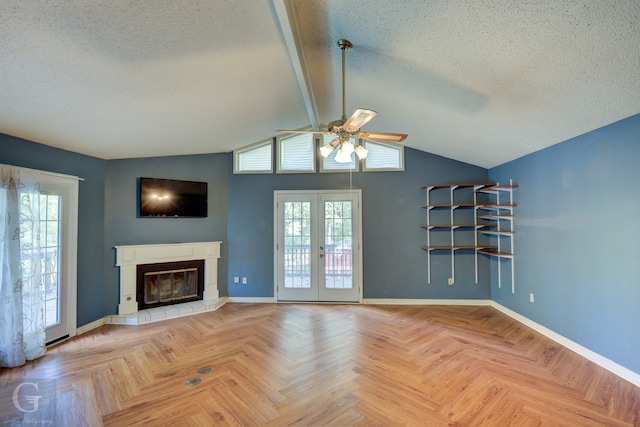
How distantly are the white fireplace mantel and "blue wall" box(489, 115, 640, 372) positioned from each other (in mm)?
5097

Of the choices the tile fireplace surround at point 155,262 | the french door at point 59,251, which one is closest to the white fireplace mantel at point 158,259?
the tile fireplace surround at point 155,262

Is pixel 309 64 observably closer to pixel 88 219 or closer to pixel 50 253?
pixel 88 219

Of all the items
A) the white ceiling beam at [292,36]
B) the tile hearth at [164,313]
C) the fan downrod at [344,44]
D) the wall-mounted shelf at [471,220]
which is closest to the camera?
the white ceiling beam at [292,36]

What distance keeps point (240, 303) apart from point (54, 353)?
2471 millimetres

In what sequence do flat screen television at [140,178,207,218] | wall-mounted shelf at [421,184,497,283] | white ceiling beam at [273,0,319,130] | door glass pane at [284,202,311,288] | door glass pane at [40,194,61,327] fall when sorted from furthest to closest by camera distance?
door glass pane at [284,202,311,288]
wall-mounted shelf at [421,184,497,283]
flat screen television at [140,178,207,218]
door glass pane at [40,194,61,327]
white ceiling beam at [273,0,319,130]

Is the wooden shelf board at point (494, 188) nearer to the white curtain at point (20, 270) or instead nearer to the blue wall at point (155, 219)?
the blue wall at point (155, 219)

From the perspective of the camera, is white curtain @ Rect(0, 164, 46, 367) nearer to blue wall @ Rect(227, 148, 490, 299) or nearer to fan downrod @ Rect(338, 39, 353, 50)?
blue wall @ Rect(227, 148, 490, 299)

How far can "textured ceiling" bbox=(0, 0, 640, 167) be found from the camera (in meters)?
1.77

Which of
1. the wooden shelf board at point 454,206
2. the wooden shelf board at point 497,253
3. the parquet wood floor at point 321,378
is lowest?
the parquet wood floor at point 321,378

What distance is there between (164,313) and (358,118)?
4.19 m

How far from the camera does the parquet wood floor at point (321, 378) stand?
2107 mm

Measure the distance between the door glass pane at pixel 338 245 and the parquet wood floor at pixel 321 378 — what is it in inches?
43.4
